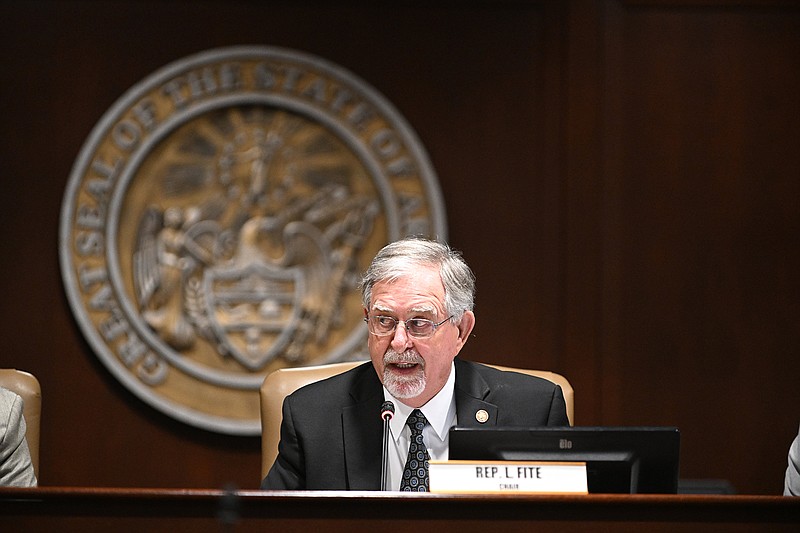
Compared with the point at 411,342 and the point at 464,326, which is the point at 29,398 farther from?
the point at 464,326

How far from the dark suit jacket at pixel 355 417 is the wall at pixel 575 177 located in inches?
47.3

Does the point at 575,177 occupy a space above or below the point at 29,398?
above

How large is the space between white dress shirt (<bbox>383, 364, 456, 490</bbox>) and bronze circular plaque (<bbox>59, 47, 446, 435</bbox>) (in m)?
1.22

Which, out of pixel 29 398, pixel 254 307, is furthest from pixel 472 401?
pixel 254 307

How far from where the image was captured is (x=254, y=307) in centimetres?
378

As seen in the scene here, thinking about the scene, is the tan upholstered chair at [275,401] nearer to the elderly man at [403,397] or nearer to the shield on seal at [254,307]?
the elderly man at [403,397]

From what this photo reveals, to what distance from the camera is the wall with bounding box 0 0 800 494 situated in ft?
12.4

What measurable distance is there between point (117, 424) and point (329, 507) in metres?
2.29

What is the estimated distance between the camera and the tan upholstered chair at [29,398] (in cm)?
261

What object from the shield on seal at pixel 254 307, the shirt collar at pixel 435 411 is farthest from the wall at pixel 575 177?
the shirt collar at pixel 435 411

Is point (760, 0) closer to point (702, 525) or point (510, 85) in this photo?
point (510, 85)

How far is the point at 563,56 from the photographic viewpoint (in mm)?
3836

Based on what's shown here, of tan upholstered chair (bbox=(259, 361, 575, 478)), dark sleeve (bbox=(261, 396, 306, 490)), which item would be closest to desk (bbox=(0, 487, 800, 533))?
dark sleeve (bbox=(261, 396, 306, 490))

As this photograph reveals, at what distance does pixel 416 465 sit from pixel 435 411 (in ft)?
0.60
